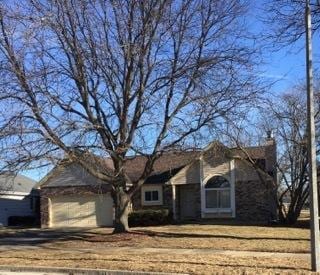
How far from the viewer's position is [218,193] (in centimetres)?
3716

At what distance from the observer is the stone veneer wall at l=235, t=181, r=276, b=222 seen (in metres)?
35.3

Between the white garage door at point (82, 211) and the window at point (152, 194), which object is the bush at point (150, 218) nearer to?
the window at point (152, 194)

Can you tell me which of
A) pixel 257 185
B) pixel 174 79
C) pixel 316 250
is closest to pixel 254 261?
pixel 316 250

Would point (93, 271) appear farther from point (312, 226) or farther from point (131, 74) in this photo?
point (131, 74)

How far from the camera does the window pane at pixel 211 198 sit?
37.1 meters

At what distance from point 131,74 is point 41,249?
7355 mm

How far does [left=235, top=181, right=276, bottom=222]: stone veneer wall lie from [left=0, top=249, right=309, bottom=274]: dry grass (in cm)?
1726

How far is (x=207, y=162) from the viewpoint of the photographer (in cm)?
3691

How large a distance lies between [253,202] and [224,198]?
195 centimetres

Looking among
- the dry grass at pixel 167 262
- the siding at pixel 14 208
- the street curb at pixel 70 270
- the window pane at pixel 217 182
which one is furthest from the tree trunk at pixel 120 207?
the siding at pixel 14 208

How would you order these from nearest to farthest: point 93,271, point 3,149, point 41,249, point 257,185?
point 93,271
point 3,149
point 41,249
point 257,185

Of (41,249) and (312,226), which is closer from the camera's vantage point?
(312,226)

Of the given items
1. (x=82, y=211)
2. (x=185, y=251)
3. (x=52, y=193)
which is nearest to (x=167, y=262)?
(x=185, y=251)

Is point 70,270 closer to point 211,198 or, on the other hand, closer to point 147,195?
point 211,198
